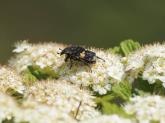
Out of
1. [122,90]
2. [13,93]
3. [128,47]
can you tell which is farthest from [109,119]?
Result: [128,47]

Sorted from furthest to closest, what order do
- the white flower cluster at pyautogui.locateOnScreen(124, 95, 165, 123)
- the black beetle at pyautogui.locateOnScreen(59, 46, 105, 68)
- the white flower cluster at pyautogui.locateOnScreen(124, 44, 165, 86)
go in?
the black beetle at pyautogui.locateOnScreen(59, 46, 105, 68) → the white flower cluster at pyautogui.locateOnScreen(124, 44, 165, 86) → the white flower cluster at pyautogui.locateOnScreen(124, 95, 165, 123)

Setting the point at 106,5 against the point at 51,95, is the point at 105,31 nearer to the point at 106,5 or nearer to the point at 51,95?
the point at 106,5

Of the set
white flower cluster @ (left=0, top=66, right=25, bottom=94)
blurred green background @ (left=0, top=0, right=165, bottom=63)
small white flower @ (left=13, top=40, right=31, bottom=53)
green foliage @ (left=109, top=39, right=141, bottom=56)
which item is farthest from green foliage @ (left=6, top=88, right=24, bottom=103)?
blurred green background @ (left=0, top=0, right=165, bottom=63)

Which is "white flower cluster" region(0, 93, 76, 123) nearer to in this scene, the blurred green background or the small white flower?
the small white flower

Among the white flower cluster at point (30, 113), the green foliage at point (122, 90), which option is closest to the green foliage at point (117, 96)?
the green foliage at point (122, 90)

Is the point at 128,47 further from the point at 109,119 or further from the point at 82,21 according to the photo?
the point at 82,21

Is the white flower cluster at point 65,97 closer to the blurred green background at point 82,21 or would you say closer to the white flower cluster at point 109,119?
the white flower cluster at point 109,119
